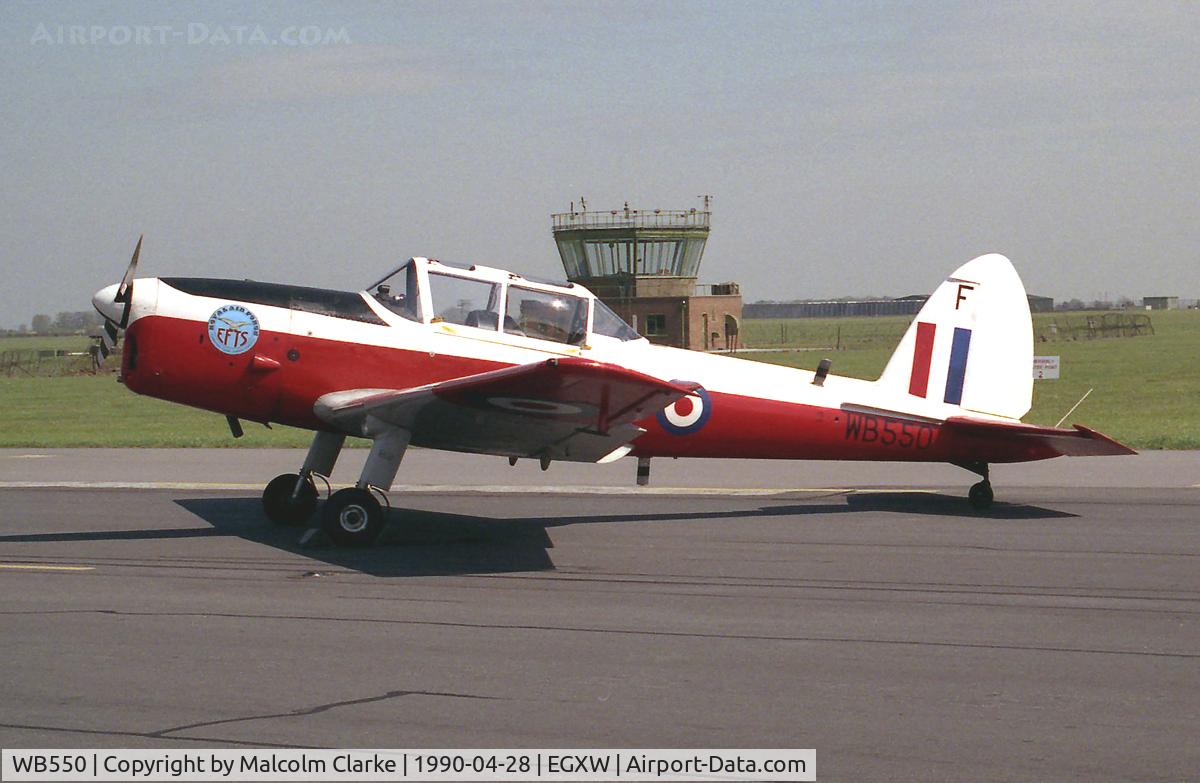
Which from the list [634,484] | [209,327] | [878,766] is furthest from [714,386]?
[878,766]

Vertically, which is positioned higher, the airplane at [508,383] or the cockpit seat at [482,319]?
the cockpit seat at [482,319]

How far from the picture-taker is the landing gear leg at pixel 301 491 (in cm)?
1152

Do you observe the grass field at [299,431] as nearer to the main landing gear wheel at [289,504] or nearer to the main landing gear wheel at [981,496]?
the main landing gear wheel at [981,496]

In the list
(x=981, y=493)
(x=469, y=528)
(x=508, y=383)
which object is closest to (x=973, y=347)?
(x=981, y=493)

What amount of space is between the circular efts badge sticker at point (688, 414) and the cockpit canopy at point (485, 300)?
1098 millimetres

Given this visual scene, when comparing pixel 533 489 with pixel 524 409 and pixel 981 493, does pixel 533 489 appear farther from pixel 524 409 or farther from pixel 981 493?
pixel 981 493

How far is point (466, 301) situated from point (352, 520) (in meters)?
2.23

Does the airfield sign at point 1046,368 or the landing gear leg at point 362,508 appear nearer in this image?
the landing gear leg at point 362,508

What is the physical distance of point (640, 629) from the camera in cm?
733

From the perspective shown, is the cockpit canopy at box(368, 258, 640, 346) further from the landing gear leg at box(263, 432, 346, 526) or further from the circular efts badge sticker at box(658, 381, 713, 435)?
the landing gear leg at box(263, 432, 346, 526)

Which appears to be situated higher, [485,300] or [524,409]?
[485,300]

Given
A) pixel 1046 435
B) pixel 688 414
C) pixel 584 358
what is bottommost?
pixel 1046 435

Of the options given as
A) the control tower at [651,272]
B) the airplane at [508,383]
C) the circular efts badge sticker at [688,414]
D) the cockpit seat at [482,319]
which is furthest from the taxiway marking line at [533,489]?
the control tower at [651,272]

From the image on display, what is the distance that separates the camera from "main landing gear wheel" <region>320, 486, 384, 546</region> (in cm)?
1022
